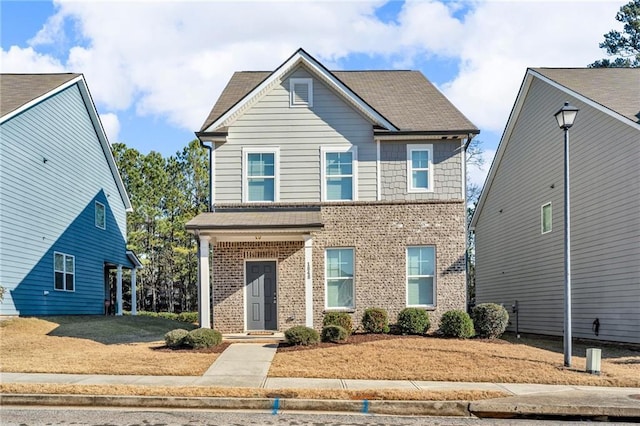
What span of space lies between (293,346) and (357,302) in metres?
4.18

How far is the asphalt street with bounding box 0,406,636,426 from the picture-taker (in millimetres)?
Answer: 8977

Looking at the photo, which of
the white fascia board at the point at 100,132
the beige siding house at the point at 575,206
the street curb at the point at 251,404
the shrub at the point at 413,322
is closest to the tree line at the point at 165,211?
the white fascia board at the point at 100,132

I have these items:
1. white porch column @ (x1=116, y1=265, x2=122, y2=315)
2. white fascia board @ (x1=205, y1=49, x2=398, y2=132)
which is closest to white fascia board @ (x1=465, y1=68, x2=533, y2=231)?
white fascia board @ (x1=205, y1=49, x2=398, y2=132)

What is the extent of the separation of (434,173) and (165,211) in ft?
89.3

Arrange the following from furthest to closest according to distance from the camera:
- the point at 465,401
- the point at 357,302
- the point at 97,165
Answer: the point at 97,165 < the point at 357,302 < the point at 465,401

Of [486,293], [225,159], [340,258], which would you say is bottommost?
[486,293]

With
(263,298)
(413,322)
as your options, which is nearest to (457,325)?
(413,322)

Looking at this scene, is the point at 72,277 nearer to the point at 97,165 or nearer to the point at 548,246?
the point at 97,165

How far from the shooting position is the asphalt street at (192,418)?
8.98m

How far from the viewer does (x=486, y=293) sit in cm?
3020

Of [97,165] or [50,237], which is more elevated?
[97,165]

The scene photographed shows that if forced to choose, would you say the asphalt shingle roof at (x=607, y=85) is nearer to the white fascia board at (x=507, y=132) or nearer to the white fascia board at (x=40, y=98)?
the white fascia board at (x=507, y=132)

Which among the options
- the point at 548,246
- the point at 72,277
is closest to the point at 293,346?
the point at 548,246

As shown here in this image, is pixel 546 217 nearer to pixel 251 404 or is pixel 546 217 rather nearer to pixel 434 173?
pixel 434 173
